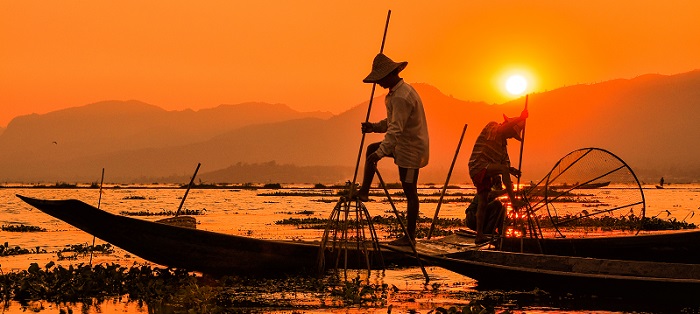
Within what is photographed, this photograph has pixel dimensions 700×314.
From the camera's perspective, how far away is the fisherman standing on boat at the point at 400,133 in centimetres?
1224

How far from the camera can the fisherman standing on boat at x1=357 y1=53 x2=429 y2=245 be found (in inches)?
482

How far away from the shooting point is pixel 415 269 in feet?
46.5

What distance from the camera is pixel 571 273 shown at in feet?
33.3

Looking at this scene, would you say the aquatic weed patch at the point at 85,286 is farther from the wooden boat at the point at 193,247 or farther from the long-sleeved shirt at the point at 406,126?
the long-sleeved shirt at the point at 406,126

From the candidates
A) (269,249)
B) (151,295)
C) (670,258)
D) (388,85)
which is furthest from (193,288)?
(670,258)

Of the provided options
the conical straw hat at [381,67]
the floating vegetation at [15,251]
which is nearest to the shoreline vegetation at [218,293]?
the conical straw hat at [381,67]

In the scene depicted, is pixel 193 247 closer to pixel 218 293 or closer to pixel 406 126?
pixel 218 293

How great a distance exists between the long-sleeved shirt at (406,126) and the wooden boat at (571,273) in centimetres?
119

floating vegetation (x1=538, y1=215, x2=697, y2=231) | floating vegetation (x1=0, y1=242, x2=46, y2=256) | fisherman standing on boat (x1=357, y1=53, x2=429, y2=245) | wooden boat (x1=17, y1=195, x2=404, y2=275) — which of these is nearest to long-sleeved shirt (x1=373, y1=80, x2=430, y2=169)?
fisherman standing on boat (x1=357, y1=53, x2=429, y2=245)

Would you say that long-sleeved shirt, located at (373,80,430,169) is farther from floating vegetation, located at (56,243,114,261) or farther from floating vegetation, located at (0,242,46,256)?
floating vegetation, located at (0,242,46,256)

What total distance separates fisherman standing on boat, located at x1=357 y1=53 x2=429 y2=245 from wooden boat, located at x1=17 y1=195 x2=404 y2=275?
42.2 inches

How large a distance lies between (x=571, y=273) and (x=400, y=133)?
3.05m

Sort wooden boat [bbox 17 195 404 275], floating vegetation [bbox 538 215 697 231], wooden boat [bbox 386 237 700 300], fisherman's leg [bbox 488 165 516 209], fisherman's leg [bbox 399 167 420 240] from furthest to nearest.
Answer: floating vegetation [bbox 538 215 697 231] < fisherman's leg [bbox 488 165 516 209] < fisherman's leg [bbox 399 167 420 240] < wooden boat [bbox 17 195 404 275] < wooden boat [bbox 386 237 700 300]

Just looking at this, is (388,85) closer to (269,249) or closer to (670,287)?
(269,249)
